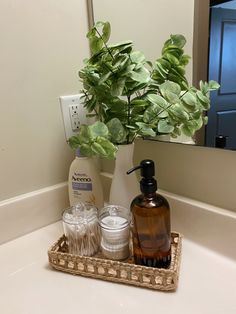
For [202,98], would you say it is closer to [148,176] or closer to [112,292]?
[148,176]

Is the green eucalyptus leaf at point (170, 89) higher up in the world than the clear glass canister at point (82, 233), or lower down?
higher up

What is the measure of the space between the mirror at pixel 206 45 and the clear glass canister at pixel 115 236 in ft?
0.75

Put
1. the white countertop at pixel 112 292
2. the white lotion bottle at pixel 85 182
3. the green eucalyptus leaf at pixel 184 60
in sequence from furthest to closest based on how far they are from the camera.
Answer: the white lotion bottle at pixel 85 182 < the green eucalyptus leaf at pixel 184 60 < the white countertop at pixel 112 292

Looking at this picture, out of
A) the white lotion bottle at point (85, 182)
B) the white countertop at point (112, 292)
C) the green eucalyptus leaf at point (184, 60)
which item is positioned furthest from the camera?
the white lotion bottle at point (85, 182)

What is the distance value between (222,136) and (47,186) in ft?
1.54

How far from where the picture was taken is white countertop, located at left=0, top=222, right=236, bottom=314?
0.47m

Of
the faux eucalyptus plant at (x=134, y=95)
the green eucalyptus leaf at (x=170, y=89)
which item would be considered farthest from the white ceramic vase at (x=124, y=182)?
the green eucalyptus leaf at (x=170, y=89)

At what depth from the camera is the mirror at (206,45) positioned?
58 cm

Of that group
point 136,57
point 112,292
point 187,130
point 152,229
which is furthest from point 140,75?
point 112,292

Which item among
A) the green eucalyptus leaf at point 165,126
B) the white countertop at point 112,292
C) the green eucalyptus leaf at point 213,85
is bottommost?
the white countertop at point 112,292

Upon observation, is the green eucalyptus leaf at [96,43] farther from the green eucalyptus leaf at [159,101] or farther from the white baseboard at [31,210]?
the white baseboard at [31,210]

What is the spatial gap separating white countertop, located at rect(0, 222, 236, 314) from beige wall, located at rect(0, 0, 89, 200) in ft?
0.71

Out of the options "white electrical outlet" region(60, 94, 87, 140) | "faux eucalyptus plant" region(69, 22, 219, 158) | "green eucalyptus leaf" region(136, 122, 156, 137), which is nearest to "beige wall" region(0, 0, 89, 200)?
"white electrical outlet" region(60, 94, 87, 140)

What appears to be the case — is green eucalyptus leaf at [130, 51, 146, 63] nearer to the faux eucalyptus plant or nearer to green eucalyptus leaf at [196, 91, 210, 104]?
the faux eucalyptus plant
